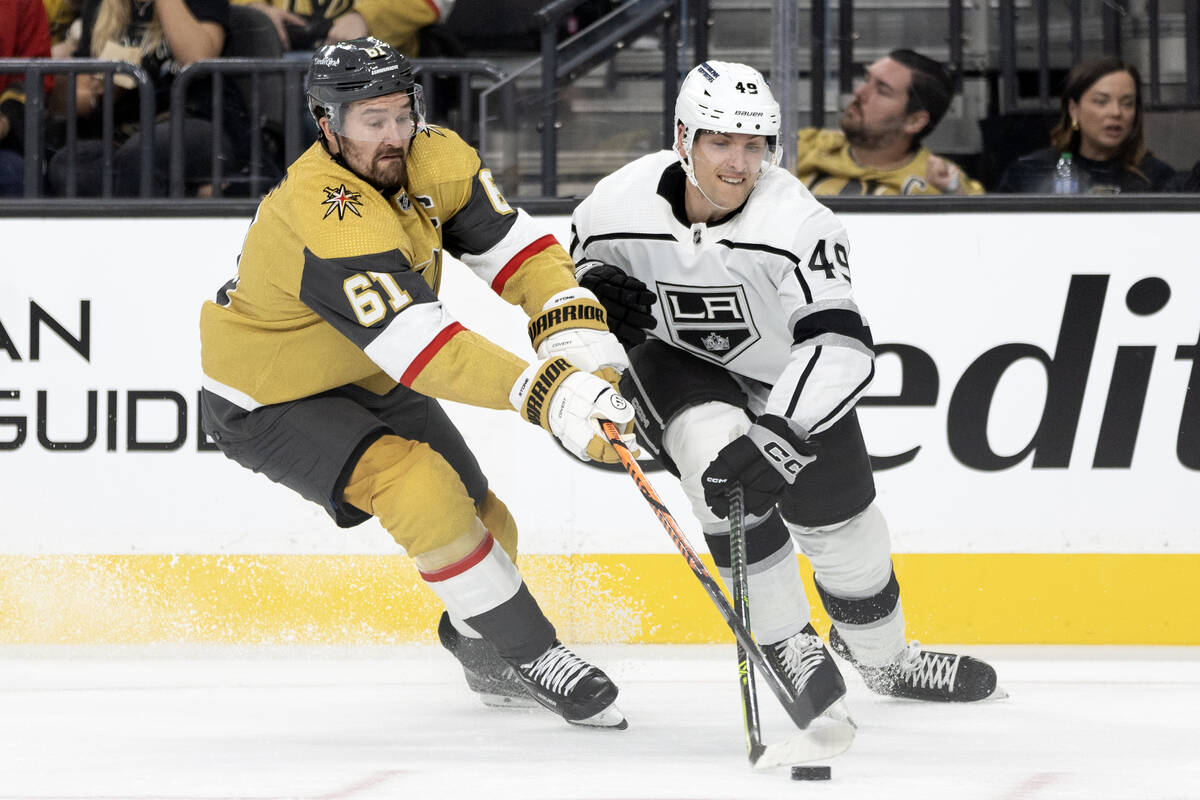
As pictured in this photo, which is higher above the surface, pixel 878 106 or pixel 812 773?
pixel 878 106

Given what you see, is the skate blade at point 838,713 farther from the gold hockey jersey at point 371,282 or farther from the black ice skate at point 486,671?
the gold hockey jersey at point 371,282

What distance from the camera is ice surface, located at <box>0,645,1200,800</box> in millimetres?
2459

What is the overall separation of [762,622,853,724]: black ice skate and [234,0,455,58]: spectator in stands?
93.6 inches

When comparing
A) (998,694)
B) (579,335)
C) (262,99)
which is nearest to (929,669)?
(998,694)

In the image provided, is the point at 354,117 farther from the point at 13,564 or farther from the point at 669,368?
the point at 13,564

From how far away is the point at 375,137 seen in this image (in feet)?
9.30

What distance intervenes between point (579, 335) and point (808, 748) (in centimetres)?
80

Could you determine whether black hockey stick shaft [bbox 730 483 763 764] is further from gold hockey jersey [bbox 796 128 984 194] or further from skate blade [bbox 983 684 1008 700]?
gold hockey jersey [bbox 796 128 984 194]

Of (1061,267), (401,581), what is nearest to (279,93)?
(401,581)

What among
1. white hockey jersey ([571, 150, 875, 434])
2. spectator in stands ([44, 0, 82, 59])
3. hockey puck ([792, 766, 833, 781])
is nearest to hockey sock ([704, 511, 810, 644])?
white hockey jersey ([571, 150, 875, 434])

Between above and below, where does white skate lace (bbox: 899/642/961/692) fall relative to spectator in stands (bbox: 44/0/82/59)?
below

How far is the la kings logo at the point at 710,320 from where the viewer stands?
9.69ft

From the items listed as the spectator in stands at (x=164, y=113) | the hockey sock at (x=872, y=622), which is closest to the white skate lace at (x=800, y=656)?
the hockey sock at (x=872, y=622)

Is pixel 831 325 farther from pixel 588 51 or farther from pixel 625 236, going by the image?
pixel 588 51
